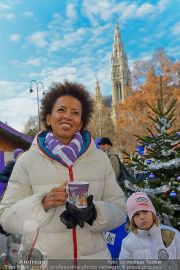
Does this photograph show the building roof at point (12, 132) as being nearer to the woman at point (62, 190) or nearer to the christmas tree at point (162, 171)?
the christmas tree at point (162, 171)

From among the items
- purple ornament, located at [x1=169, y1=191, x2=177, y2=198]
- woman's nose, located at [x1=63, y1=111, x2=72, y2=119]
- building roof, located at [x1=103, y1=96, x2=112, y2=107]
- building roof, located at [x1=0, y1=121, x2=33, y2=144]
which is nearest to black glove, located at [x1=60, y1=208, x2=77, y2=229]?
woman's nose, located at [x1=63, y1=111, x2=72, y2=119]

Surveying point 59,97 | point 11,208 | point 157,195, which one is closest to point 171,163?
point 157,195

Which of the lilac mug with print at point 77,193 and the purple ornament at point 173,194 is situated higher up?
the lilac mug with print at point 77,193

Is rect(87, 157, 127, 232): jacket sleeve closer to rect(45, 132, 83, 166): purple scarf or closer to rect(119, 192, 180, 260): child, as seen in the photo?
rect(45, 132, 83, 166): purple scarf

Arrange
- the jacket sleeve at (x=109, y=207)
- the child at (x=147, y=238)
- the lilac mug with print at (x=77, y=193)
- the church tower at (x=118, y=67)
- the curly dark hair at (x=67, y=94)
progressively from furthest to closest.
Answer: the church tower at (x=118, y=67) < the child at (x=147, y=238) < the curly dark hair at (x=67, y=94) < the jacket sleeve at (x=109, y=207) < the lilac mug with print at (x=77, y=193)

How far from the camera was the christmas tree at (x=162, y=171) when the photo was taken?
4453 mm

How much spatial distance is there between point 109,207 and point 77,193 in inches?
10.9

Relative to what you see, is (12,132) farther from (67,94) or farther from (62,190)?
(62,190)

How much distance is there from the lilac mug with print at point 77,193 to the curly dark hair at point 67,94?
0.64m

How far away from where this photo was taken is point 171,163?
4.68 meters

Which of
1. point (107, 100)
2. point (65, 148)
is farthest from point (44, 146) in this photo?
point (107, 100)

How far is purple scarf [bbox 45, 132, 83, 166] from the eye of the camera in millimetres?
1930

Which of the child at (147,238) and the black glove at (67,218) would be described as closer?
the black glove at (67,218)

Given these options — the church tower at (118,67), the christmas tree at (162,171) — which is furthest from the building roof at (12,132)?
the church tower at (118,67)
